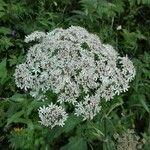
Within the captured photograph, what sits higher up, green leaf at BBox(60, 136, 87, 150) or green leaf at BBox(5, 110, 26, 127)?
green leaf at BBox(5, 110, 26, 127)

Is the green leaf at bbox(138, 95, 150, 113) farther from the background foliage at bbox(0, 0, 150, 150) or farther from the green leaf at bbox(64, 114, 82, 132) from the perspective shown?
the green leaf at bbox(64, 114, 82, 132)

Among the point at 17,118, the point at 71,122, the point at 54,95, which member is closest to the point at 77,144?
the point at 71,122

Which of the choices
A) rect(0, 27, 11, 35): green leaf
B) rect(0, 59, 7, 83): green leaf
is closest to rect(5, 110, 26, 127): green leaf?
rect(0, 59, 7, 83): green leaf

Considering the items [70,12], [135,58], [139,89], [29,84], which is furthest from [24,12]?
[29,84]

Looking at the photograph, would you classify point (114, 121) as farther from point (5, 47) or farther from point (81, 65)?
point (5, 47)

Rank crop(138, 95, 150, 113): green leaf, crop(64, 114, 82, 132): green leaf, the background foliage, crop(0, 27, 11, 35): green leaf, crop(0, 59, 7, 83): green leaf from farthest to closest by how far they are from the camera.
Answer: crop(0, 27, 11, 35): green leaf
crop(0, 59, 7, 83): green leaf
crop(138, 95, 150, 113): green leaf
the background foliage
crop(64, 114, 82, 132): green leaf

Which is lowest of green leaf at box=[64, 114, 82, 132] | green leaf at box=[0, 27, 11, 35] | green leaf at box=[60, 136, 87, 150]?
green leaf at box=[60, 136, 87, 150]

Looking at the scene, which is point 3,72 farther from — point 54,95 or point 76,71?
point 76,71
